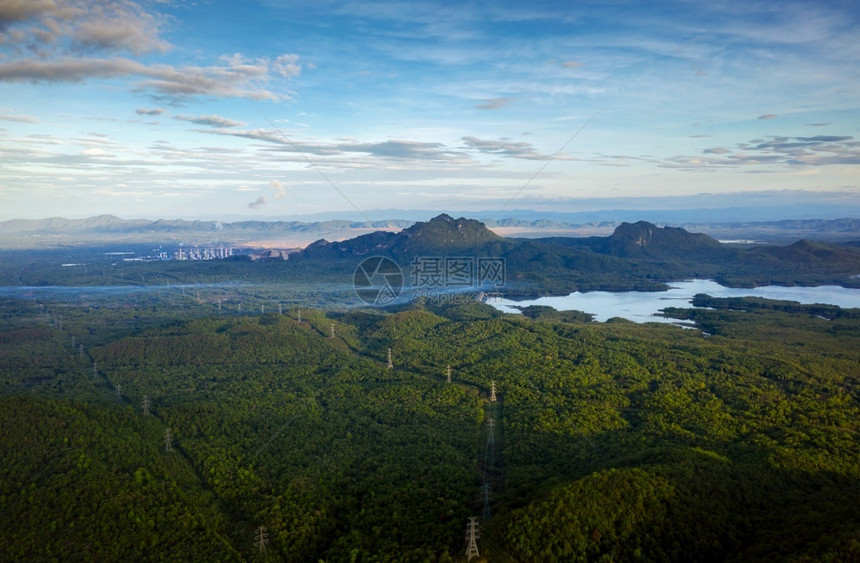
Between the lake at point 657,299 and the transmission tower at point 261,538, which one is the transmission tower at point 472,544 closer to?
the transmission tower at point 261,538

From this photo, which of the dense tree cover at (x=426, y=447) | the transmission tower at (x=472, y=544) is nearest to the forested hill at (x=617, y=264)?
the dense tree cover at (x=426, y=447)

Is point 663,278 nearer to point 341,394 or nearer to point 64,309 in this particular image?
point 341,394

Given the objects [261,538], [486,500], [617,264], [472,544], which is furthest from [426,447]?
[617,264]

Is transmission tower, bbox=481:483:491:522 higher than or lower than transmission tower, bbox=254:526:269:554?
higher

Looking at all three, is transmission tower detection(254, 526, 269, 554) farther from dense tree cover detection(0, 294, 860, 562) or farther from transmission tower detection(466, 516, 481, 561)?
transmission tower detection(466, 516, 481, 561)

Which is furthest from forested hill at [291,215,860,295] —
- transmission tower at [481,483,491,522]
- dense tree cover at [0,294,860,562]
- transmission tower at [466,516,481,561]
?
transmission tower at [466,516,481,561]

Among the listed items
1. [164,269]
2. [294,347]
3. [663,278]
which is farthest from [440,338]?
[164,269]
